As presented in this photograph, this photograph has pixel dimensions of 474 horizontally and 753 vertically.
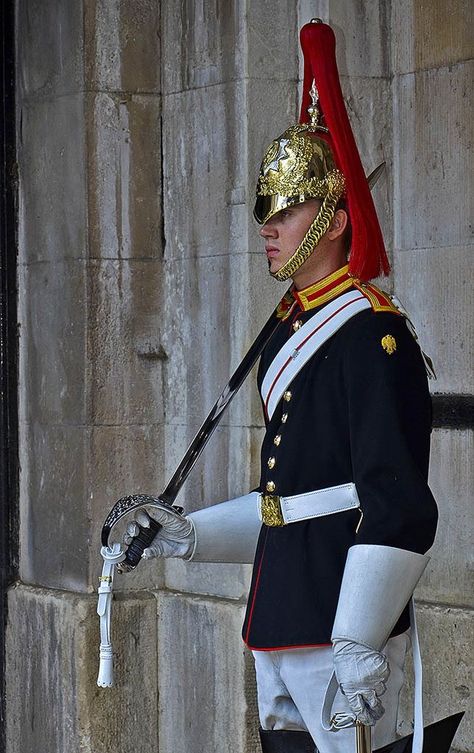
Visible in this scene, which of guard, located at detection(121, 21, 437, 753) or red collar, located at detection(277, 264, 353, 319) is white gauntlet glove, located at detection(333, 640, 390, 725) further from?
red collar, located at detection(277, 264, 353, 319)

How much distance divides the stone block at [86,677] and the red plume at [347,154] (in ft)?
6.72

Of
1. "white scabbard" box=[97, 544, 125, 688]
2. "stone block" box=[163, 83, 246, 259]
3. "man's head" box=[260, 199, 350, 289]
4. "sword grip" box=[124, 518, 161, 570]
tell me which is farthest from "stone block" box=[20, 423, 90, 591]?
"man's head" box=[260, 199, 350, 289]

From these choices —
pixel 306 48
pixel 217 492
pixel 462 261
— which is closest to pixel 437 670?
pixel 217 492

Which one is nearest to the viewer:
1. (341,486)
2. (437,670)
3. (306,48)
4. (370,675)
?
(370,675)

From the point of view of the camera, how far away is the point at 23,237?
5.25 metres

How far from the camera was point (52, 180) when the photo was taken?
510 cm

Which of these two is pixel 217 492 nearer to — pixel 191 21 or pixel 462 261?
pixel 462 261

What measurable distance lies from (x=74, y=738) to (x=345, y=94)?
7.45 ft

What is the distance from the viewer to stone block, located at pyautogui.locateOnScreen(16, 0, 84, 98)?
4965mm

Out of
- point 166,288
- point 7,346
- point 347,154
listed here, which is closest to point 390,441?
point 347,154

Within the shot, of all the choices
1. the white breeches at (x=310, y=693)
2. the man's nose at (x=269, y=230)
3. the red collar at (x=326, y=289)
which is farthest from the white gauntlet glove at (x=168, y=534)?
the man's nose at (x=269, y=230)

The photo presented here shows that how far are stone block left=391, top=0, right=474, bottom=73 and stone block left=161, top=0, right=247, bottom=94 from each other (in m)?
0.50

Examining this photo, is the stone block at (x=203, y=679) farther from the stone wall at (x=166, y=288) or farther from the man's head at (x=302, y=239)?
the man's head at (x=302, y=239)

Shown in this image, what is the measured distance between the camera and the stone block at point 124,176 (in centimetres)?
495
